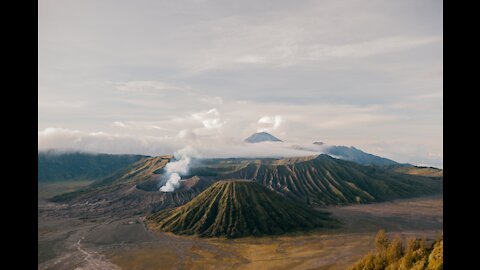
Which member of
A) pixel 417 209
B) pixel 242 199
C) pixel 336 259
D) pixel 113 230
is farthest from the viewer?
pixel 417 209

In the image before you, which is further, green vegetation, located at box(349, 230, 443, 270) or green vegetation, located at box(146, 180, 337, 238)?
green vegetation, located at box(146, 180, 337, 238)

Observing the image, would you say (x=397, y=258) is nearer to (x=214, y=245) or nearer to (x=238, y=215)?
(x=214, y=245)

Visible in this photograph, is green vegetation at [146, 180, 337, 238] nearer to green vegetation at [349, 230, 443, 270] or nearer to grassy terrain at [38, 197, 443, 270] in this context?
grassy terrain at [38, 197, 443, 270]

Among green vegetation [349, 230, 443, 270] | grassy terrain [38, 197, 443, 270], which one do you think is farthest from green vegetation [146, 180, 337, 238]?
green vegetation [349, 230, 443, 270]
